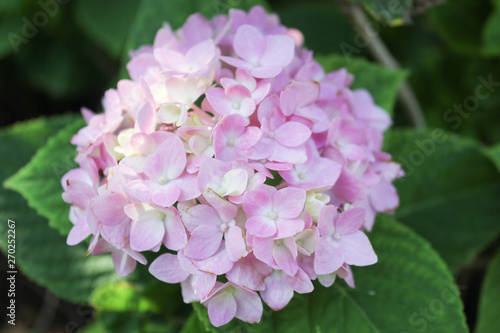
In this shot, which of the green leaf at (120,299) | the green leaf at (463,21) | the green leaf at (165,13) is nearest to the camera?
the green leaf at (165,13)

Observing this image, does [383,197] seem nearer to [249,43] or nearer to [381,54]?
[249,43]

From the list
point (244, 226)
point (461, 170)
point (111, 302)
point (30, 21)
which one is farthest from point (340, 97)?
point (30, 21)

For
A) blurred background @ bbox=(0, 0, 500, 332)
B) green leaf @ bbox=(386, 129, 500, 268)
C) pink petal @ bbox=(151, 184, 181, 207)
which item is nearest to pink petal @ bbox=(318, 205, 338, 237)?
pink petal @ bbox=(151, 184, 181, 207)

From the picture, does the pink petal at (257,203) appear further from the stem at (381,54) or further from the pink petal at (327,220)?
the stem at (381,54)

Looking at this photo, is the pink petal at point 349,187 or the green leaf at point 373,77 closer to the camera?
the pink petal at point 349,187

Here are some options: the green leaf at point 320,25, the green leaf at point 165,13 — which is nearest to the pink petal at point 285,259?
the green leaf at point 165,13
